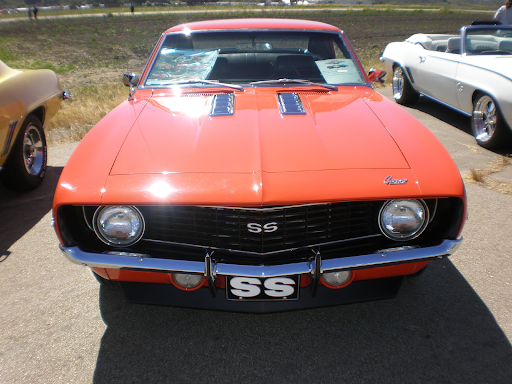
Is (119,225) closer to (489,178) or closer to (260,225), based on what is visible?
(260,225)

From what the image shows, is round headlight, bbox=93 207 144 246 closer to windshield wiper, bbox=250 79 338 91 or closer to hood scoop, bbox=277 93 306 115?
hood scoop, bbox=277 93 306 115

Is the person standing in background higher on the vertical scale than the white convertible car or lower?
higher

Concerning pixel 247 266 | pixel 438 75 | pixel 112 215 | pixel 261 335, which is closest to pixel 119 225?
pixel 112 215

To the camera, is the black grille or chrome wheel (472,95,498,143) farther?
chrome wheel (472,95,498,143)

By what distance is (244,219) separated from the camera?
1653mm

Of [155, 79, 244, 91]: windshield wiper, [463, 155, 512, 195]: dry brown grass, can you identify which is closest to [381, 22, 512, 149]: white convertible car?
[463, 155, 512, 195]: dry brown grass

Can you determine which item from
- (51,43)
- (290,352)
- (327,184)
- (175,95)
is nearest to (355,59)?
(175,95)

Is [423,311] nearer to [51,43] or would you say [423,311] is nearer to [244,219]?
[244,219]

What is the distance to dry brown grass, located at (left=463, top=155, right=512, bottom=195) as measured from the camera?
3.52m

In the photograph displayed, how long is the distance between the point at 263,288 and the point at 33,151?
3180 millimetres

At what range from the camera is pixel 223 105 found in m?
2.35

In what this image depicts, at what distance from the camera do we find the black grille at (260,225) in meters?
1.65

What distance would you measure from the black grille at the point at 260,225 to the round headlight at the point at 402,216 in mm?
46

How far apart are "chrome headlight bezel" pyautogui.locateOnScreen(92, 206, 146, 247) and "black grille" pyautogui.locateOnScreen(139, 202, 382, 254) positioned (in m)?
0.04
